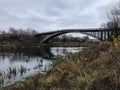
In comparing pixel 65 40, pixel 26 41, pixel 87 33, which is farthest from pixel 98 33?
pixel 65 40

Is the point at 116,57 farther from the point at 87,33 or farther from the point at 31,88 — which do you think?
the point at 87,33

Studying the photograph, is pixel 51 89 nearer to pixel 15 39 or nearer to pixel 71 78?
pixel 71 78

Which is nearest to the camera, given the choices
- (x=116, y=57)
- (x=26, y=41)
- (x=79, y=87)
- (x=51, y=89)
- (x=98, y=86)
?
(x=98, y=86)

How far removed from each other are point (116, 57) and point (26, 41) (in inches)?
4652

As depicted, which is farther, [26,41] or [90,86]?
[26,41]

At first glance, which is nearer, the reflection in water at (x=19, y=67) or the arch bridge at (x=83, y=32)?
the reflection in water at (x=19, y=67)

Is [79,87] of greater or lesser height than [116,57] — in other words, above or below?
below

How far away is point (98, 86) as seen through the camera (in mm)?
8375

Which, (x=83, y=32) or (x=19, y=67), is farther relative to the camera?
(x=83, y=32)

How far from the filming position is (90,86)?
8.57 m

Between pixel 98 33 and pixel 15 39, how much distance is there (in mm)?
54985

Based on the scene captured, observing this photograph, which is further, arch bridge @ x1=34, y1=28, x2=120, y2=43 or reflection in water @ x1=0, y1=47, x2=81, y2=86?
arch bridge @ x1=34, y1=28, x2=120, y2=43

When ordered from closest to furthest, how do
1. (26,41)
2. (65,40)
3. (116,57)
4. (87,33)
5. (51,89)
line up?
(51,89) → (116,57) → (87,33) → (26,41) → (65,40)

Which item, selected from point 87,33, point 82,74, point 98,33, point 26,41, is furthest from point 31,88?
point 26,41
